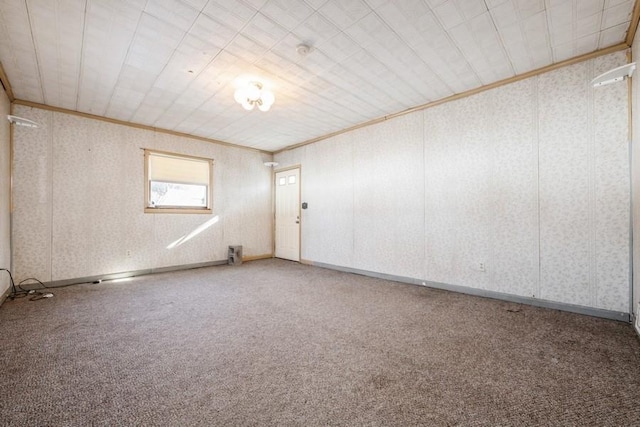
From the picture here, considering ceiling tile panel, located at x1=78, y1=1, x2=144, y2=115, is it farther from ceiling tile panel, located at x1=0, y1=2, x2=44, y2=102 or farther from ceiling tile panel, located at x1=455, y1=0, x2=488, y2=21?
ceiling tile panel, located at x1=455, y1=0, x2=488, y2=21

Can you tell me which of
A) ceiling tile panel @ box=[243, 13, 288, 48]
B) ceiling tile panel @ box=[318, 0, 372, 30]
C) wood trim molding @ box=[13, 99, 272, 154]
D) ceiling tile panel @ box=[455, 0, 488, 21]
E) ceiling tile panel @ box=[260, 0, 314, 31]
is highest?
ceiling tile panel @ box=[455, 0, 488, 21]

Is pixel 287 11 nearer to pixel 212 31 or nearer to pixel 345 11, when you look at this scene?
pixel 345 11

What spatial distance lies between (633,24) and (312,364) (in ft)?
14.2

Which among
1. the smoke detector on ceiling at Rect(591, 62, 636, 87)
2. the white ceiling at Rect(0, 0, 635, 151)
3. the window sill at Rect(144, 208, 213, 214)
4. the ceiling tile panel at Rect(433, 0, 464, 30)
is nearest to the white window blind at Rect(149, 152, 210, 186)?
the window sill at Rect(144, 208, 213, 214)

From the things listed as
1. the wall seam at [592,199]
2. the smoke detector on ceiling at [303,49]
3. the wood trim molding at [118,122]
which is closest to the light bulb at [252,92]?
the smoke detector on ceiling at [303,49]

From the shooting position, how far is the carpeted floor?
1.53 metres

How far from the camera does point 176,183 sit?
571 centimetres

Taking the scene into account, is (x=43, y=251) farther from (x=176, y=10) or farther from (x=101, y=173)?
(x=176, y=10)

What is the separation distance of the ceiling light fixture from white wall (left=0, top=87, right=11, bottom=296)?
10.5ft

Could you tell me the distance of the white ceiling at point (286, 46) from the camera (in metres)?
2.32

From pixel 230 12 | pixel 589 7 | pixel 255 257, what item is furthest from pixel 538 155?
pixel 255 257

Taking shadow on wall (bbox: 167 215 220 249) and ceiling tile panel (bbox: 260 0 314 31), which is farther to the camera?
shadow on wall (bbox: 167 215 220 249)

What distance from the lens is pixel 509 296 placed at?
351 cm

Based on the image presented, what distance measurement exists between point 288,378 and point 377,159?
4.10m
